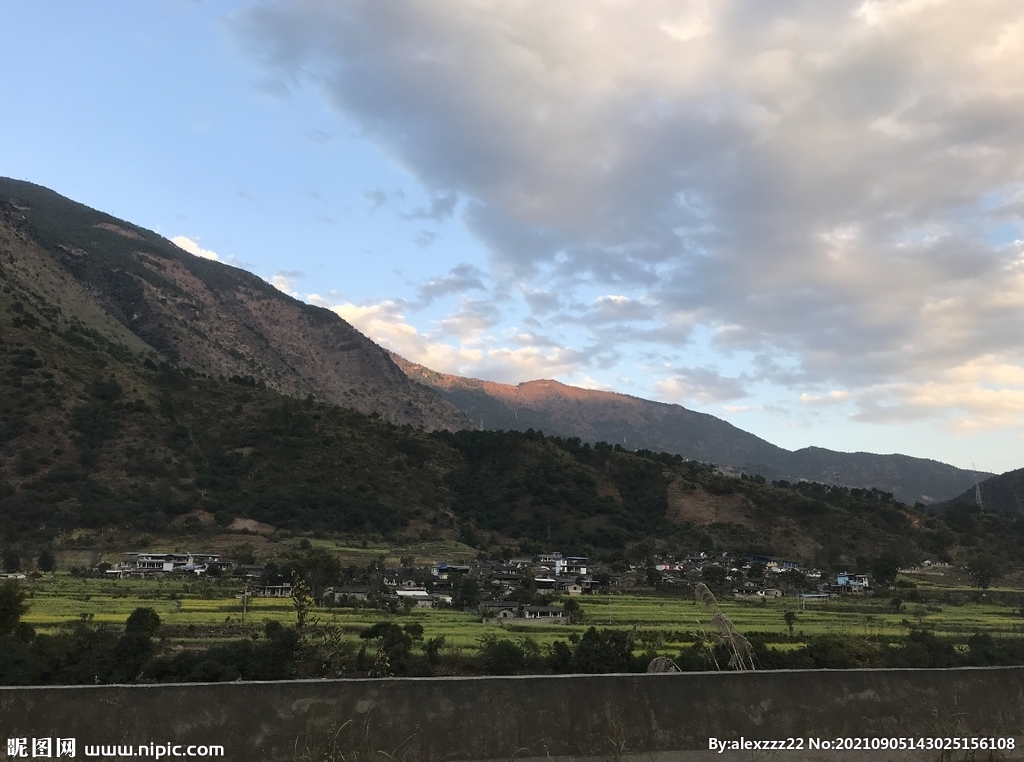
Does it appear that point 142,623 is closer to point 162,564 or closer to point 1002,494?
point 162,564

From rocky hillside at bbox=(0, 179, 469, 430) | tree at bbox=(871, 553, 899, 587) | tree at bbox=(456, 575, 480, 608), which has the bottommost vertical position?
tree at bbox=(871, 553, 899, 587)

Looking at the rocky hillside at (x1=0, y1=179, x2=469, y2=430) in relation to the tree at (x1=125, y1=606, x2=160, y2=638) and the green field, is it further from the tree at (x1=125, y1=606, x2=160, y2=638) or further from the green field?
the tree at (x1=125, y1=606, x2=160, y2=638)

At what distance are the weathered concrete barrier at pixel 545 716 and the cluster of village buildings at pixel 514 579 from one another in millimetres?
41894

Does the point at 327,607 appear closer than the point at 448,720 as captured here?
No

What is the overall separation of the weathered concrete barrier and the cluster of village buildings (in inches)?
1649

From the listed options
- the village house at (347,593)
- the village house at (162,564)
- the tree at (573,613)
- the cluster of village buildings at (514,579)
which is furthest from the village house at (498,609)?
the village house at (162,564)

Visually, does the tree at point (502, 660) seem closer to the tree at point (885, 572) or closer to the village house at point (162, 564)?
the village house at point (162, 564)

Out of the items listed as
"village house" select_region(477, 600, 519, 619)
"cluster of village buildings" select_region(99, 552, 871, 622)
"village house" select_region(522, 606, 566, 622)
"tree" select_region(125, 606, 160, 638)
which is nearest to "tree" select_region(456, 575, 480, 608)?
"cluster of village buildings" select_region(99, 552, 871, 622)

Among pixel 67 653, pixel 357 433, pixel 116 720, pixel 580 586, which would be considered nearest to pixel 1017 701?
pixel 116 720

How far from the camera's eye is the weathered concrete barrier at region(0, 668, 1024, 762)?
7.01 m

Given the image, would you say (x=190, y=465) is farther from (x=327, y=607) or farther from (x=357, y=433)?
(x=327, y=607)

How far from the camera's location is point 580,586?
218 feet

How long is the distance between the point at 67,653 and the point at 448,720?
26.0m

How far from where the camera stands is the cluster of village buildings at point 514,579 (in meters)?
54.3
